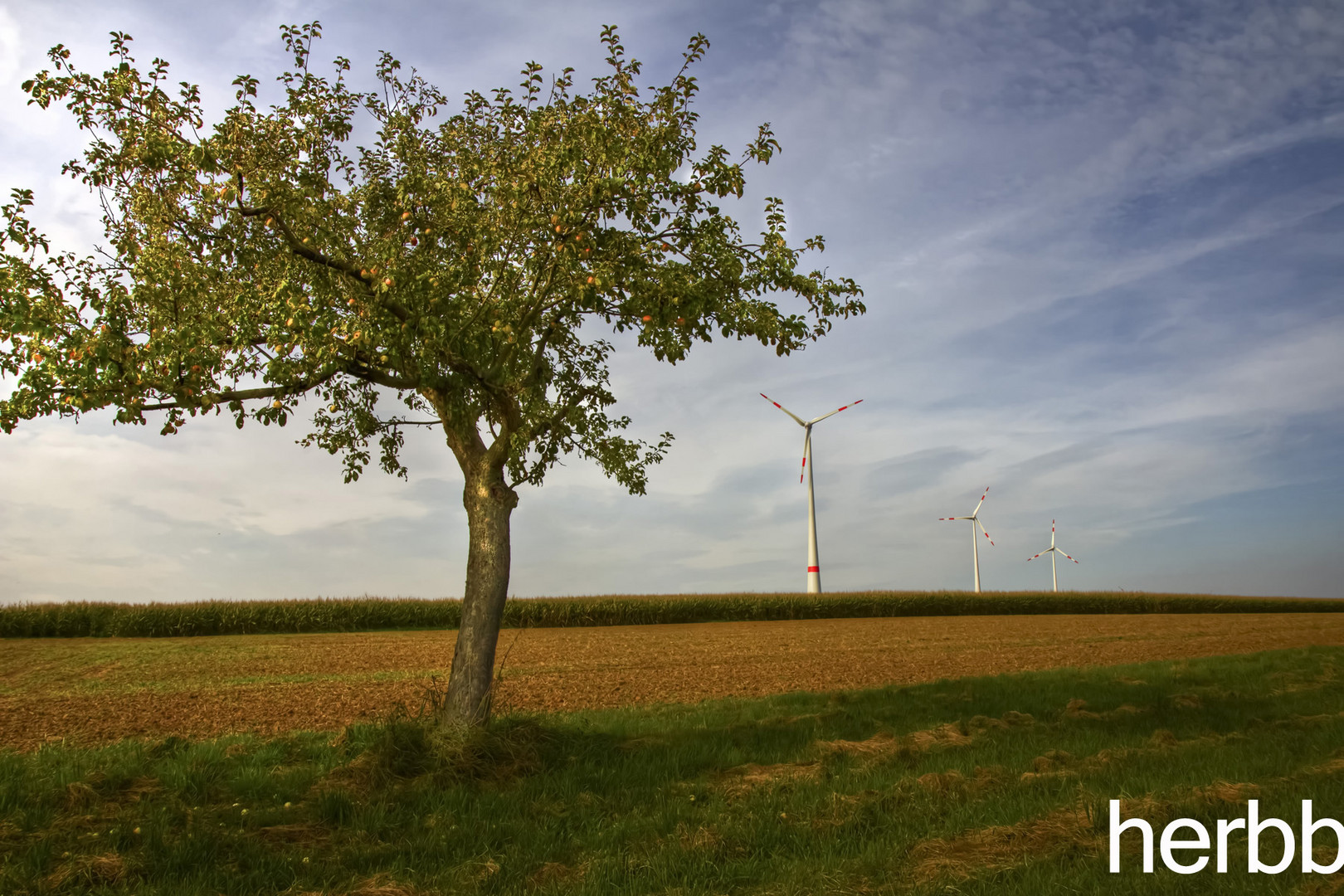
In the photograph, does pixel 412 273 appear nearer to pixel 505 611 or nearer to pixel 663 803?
pixel 663 803

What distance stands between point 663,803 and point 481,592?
4.22 meters

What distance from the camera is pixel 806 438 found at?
4559 centimetres

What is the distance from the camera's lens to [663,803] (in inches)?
380

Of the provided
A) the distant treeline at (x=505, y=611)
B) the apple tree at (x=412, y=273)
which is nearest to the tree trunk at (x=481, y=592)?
the apple tree at (x=412, y=273)

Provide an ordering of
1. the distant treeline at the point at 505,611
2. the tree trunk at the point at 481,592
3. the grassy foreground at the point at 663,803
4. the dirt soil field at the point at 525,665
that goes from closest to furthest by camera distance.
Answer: the grassy foreground at the point at 663,803, the tree trunk at the point at 481,592, the dirt soil field at the point at 525,665, the distant treeline at the point at 505,611

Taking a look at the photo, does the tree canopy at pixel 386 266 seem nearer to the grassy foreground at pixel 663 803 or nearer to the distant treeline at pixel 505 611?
the grassy foreground at pixel 663 803

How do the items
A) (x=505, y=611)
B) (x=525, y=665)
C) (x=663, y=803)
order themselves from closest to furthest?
(x=663, y=803) < (x=525, y=665) < (x=505, y=611)

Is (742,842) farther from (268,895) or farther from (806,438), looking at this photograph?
(806,438)

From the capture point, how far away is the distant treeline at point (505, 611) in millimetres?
35562

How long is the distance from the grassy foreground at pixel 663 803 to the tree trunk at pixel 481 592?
577 mm

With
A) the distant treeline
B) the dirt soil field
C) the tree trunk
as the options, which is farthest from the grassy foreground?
the distant treeline

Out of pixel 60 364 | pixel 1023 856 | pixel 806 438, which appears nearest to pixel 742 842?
pixel 1023 856

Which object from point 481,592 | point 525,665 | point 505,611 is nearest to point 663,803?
point 481,592

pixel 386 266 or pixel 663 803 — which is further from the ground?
pixel 386 266
